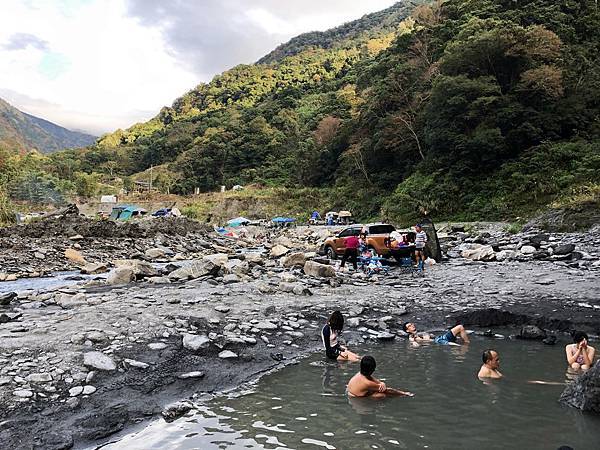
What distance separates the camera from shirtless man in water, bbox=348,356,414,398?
20.8 ft

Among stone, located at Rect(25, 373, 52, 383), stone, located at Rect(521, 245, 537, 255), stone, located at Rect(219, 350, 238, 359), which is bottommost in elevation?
stone, located at Rect(219, 350, 238, 359)

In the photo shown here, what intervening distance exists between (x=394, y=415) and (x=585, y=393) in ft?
7.77

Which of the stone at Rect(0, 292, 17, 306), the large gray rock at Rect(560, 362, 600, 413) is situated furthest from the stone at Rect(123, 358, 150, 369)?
the stone at Rect(0, 292, 17, 306)

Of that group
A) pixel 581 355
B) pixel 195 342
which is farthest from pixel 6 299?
pixel 581 355

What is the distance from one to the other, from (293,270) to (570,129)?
28.8 meters

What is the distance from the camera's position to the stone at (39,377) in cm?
587

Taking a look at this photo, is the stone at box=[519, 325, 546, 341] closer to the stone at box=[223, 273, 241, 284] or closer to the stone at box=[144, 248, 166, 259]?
the stone at box=[223, 273, 241, 284]

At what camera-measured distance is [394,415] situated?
226 inches

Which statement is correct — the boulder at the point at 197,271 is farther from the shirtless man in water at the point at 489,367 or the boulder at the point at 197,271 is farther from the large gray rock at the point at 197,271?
the shirtless man in water at the point at 489,367

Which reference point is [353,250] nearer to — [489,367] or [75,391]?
[489,367]

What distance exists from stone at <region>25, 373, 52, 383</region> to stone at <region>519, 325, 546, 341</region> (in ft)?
28.3

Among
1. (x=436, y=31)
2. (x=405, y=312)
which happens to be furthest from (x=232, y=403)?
Answer: (x=436, y=31)

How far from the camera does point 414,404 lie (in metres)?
6.08

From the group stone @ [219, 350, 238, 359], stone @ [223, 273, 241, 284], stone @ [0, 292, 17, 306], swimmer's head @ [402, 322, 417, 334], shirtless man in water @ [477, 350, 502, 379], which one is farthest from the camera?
stone @ [223, 273, 241, 284]
